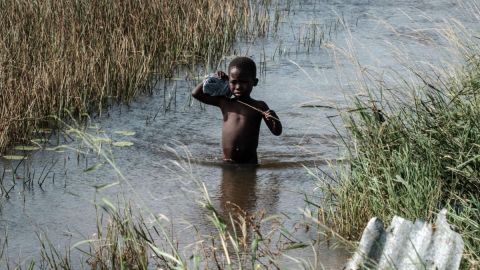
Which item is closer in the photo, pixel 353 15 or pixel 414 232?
pixel 414 232

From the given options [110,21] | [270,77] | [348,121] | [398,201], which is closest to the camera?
[398,201]

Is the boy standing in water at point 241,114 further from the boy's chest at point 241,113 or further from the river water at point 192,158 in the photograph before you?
the river water at point 192,158

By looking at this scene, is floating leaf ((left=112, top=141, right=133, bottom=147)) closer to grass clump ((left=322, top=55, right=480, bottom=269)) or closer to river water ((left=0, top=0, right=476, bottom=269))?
river water ((left=0, top=0, right=476, bottom=269))

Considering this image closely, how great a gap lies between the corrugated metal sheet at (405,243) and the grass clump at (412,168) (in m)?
0.59

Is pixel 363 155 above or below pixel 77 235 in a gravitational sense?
above

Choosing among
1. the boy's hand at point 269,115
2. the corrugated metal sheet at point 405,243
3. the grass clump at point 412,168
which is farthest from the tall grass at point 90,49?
the corrugated metal sheet at point 405,243

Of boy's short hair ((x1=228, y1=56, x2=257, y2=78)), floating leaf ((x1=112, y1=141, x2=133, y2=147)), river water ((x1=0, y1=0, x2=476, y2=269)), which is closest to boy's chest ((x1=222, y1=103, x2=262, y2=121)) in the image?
boy's short hair ((x1=228, y1=56, x2=257, y2=78))

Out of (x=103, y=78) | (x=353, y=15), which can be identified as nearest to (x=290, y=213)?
(x=103, y=78)

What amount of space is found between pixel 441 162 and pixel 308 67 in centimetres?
606

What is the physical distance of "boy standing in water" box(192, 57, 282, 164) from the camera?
24.0 ft

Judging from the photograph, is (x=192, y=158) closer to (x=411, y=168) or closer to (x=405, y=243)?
(x=411, y=168)

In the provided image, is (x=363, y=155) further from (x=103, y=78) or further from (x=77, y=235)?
(x=103, y=78)

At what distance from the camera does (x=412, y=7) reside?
48.5ft

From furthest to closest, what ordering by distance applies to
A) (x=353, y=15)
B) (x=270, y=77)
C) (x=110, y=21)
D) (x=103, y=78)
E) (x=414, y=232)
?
1. (x=353, y=15)
2. (x=270, y=77)
3. (x=110, y=21)
4. (x=103, y=78)
5. (x=414, y=232)
